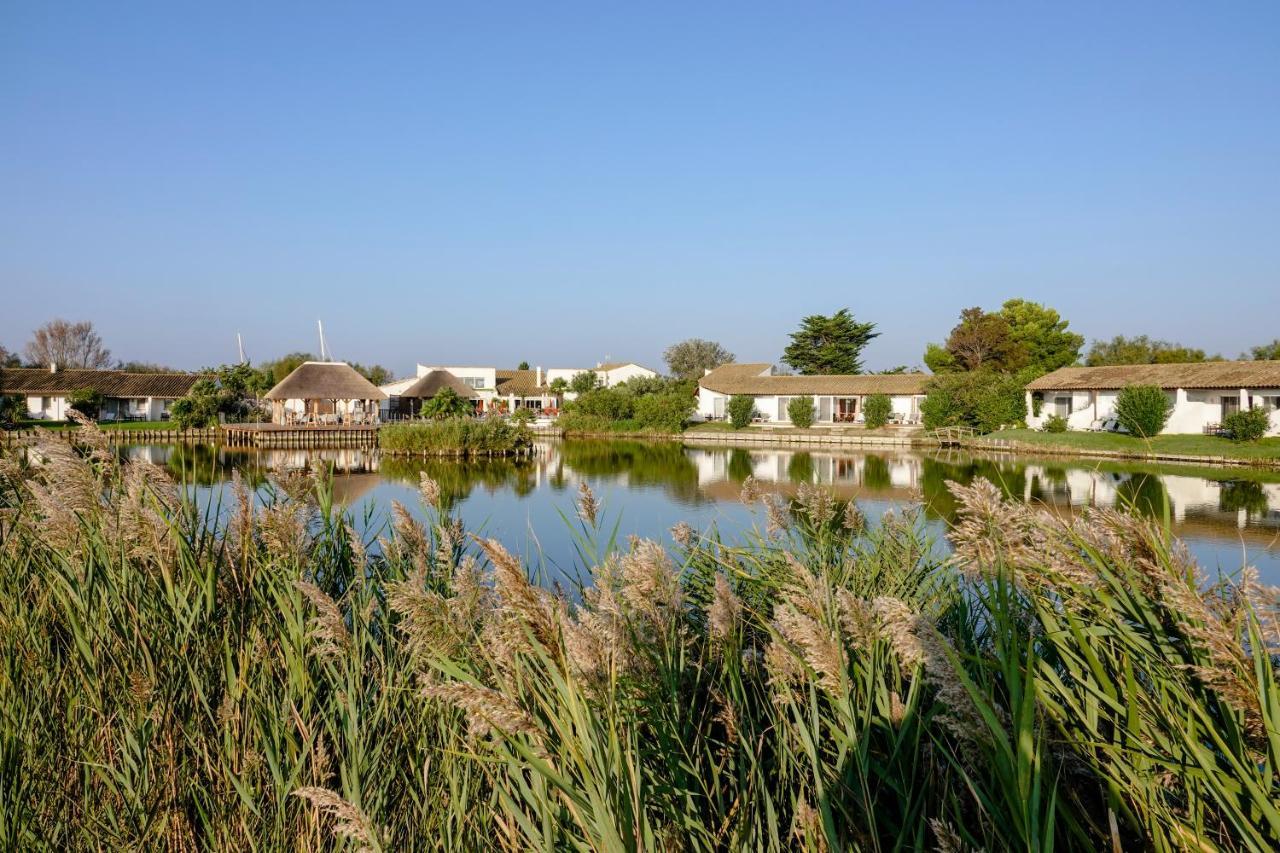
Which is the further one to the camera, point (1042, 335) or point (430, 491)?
point (1042, 335)

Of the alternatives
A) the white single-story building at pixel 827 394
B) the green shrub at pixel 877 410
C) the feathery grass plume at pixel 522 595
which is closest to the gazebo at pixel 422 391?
the white single-story building at pixel 827 394

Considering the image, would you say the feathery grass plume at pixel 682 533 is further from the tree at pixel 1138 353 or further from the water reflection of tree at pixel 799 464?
the tree at pixel 1138 353

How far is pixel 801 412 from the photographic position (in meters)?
50.8

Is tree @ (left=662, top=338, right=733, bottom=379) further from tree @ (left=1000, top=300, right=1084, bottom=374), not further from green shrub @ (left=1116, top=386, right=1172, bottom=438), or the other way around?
green shrub @ (left=1116, top=386, right=1172, bottom=438)

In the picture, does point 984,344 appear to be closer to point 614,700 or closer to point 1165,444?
point 1165,444

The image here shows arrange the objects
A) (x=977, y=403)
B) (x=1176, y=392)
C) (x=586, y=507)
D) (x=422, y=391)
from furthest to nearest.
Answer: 1. (x=422, y=391)
2. (x=977, y=403)
3. (x=1176, y=392)
4. (x=586, y=507)

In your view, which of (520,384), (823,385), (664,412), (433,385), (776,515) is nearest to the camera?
(776,515)

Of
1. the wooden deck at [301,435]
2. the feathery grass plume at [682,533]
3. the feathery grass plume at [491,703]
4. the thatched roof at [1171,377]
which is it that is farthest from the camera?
the wooden deck at [301,435]

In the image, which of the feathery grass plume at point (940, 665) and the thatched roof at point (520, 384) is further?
the thatched roof at point (520, 384)

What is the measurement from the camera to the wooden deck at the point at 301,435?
46.3 metres

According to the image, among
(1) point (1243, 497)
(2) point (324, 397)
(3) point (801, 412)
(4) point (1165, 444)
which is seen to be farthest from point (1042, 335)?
(2) point (324, 397)

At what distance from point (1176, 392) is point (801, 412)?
18757mm

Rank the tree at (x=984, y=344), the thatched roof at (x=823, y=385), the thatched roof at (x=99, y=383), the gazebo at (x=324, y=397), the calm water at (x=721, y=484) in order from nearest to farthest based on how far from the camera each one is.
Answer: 1. the calm water at (x=721, y=484)
2. the thatched roof at (x=823, y=385)
3. the gazebo at (x=324, y=397)
4. the thatched roof at (x=99, y=383)
5. the tree at (x=984, y=344)

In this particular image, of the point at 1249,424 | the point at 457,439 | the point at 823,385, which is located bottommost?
the point at 457,439
